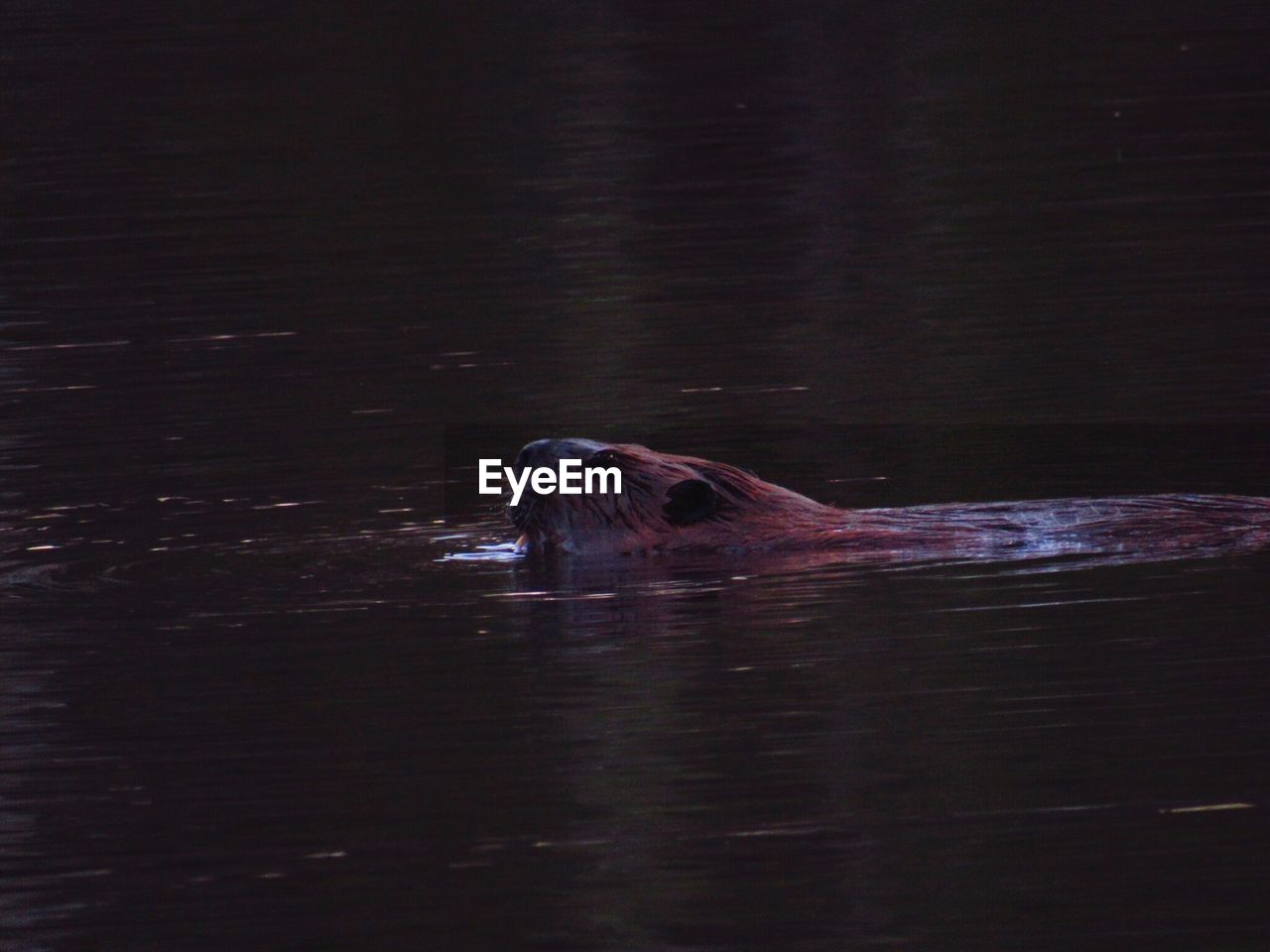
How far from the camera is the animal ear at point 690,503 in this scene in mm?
8305

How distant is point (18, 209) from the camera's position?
670 inches

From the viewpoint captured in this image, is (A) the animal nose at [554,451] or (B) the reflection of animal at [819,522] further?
(A) the animal nose at [554,451]

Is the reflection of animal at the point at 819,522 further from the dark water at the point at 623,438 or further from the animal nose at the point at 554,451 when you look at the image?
the dark water at the point at 623,438

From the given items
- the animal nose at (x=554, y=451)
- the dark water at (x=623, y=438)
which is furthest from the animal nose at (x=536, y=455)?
the dark water at (x=623, y=438)

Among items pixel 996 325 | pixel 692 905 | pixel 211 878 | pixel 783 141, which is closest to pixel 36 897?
pixel 211 878

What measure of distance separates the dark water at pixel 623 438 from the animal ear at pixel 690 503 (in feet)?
0.80

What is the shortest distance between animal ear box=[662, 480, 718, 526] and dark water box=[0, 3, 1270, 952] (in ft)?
0.80

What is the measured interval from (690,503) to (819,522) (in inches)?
16.6

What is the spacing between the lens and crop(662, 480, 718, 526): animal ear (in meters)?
8.30

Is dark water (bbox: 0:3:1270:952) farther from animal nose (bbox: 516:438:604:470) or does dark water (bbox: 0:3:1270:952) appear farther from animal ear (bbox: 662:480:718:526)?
animal nose (bbox: 516:438:604:470)

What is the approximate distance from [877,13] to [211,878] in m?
18.1

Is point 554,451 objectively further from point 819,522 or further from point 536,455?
point 819,522

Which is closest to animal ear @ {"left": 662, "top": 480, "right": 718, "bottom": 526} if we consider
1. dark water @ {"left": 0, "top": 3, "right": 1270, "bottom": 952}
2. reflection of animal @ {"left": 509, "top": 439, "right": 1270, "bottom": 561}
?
reflection of animal @ {"left": 509, "top": 439, "right": 1270, "bottom": 561}

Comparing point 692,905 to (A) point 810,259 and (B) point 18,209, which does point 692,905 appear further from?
(B) point 18,209
